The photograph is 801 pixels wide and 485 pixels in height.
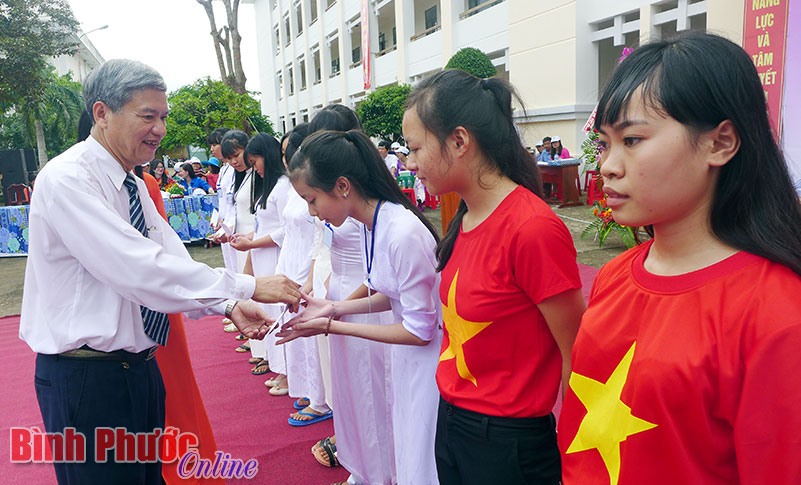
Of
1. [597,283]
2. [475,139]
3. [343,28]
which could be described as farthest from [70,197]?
[343,28]

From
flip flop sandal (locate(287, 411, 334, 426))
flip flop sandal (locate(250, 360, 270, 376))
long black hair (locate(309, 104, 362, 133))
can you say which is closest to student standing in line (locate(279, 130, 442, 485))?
long black hair (locate(309, 104, 362, 133))

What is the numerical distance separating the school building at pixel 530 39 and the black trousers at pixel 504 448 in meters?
0.82

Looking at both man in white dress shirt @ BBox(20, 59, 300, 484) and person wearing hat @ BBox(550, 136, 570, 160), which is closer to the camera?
man in white dress shirt @ BBox(20, 59, 300, 484)

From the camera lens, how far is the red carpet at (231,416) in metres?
2.82

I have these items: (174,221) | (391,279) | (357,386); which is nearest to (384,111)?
(174,221)

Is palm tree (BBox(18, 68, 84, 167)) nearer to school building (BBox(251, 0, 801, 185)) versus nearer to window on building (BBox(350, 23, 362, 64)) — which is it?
school building (BBox(251, 0, 801, 185))

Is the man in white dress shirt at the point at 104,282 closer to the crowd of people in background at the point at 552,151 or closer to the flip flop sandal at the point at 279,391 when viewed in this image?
the flip flop sandal at the point at 279,391

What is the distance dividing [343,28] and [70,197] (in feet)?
71.9

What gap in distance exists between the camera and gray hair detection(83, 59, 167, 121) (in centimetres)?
179

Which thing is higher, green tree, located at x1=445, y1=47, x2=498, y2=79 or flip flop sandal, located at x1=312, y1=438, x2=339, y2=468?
green tree, located at x1=445, y1=47, x2=498, y2=79

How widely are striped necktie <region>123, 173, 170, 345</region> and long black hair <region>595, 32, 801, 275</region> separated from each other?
163 cm

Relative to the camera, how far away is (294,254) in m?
3.37

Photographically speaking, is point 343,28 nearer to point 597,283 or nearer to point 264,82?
point 264,82

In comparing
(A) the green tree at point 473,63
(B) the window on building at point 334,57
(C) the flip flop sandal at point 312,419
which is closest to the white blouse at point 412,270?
(C) the flip flop sandal at point 312,419
